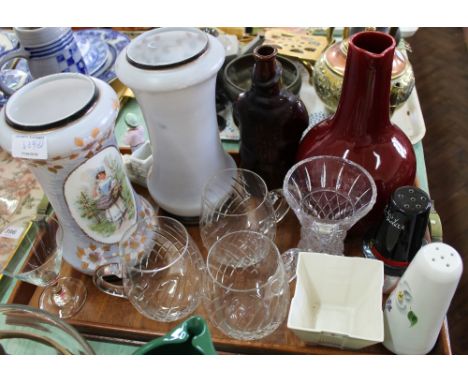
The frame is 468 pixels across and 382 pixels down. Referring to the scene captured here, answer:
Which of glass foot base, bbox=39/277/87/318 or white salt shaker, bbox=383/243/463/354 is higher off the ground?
white salt shaker, bbox=383/243/463/354

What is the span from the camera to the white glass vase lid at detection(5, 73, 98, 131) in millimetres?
389

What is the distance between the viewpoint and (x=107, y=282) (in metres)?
0.48

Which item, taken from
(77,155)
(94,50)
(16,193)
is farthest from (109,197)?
(94,50)

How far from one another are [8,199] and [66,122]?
33 cm

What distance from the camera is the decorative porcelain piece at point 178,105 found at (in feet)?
1.41

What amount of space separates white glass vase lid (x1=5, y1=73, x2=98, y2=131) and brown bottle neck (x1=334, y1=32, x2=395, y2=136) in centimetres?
25

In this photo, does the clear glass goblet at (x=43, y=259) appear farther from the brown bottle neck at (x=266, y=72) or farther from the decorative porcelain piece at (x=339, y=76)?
the decorative porcelain piece at (x=339, y=76)

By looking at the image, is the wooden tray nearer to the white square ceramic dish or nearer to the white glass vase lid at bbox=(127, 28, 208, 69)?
the white square ceramic dish

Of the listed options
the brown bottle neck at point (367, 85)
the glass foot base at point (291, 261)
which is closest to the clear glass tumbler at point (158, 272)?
the glass foot base at point (291, 261)

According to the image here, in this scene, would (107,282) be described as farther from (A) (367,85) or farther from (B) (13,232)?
(A) (367,85)

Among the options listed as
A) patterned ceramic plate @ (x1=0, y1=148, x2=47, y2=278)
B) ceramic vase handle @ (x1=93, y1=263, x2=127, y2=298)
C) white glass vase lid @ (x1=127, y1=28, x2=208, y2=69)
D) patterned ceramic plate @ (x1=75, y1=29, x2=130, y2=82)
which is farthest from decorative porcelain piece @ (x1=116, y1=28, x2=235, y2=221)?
patterned ceramic plate @ (x1=75, y1=29, x2=130, y2=82)

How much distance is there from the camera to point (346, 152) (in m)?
0.48

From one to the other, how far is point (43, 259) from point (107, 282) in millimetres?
100

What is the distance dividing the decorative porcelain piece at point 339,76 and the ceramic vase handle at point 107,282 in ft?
1.19
